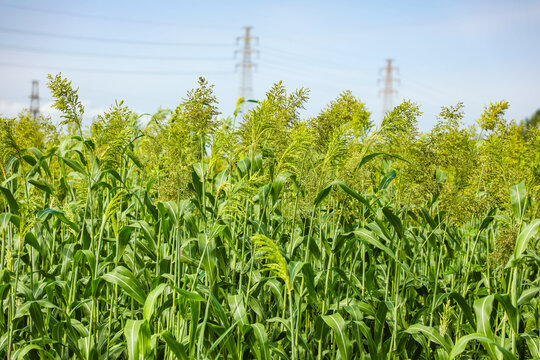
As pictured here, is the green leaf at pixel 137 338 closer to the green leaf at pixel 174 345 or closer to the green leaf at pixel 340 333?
the green leaf at pixel 174 345

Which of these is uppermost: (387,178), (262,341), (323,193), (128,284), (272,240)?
(387,178)

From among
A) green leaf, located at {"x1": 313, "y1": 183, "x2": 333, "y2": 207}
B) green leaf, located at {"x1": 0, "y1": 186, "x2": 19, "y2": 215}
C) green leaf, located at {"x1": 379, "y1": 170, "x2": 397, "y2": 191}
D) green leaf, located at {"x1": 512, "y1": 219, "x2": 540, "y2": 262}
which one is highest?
green leaf, located at {"x1": 379, "y1": 170, "x2": 397, "y2": 191}

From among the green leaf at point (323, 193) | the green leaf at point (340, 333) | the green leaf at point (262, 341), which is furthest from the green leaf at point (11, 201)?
the green leaf at point (340, 333)

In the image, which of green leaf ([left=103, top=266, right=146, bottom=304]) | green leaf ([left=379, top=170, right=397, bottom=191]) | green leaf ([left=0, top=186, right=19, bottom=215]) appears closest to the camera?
green leaf ([left=103, top=266, right=146, bottom=304])

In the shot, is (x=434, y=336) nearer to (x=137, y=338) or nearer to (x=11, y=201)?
(x=137, y=338)

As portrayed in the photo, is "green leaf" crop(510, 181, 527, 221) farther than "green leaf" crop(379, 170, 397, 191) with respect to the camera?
No

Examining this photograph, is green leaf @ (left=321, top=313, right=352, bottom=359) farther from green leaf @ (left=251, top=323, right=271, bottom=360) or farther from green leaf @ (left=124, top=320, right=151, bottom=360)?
green leaf @ (left=124, top=320, right=151, bottom=360)

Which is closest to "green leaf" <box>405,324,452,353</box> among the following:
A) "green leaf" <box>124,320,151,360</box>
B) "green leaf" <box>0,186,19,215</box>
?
"green leaf" <box>124,320,151,360</box>

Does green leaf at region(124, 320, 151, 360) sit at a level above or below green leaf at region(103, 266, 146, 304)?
below

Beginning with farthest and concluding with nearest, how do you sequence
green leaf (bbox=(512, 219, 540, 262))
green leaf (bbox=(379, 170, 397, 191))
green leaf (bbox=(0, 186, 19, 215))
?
green leaf (bbox=(379, 170, 397, 191)) < green leaf (bbox=(0, 186, 19, 215)) < green leaf (bbox=(512, 219, 540, 262))

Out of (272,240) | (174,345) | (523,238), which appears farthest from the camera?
(272,240)

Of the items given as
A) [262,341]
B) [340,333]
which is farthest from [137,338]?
[340,333]

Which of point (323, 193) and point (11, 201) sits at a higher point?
point (323, 193)

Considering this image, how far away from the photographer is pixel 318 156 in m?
3.57
